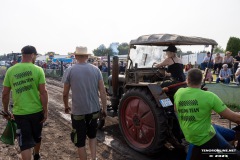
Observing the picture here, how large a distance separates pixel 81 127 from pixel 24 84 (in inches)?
41.4

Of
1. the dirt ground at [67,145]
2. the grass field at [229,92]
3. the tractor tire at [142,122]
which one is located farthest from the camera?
the grass field at [229,92]

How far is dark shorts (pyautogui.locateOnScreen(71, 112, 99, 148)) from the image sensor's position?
12.4 ft

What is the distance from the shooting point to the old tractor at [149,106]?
4.25 m

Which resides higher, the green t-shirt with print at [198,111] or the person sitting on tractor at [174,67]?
the person sitting on tractor at [174,67]

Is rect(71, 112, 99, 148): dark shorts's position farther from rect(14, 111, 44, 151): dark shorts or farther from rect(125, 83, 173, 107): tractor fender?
rect(125, 83, 173, 107): tractor fender

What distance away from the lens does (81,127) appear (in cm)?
381

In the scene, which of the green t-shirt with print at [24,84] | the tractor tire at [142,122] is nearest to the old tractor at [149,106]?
the tractor tire at [142,122]

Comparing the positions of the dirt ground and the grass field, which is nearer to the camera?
the dirt ground

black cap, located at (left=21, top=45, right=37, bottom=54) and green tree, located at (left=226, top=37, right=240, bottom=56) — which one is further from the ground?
green tree, located at (left=226, top=37, right=240, bottom=56)

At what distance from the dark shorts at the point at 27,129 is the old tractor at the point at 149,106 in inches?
72.2

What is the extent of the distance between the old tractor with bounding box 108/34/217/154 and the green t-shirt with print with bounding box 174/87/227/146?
1.32 metres

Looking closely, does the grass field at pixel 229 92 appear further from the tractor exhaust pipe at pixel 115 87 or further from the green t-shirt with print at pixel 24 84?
the green t-shirt with print at pixel 24 84

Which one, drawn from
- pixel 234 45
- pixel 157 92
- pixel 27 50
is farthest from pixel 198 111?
pixel 234 45

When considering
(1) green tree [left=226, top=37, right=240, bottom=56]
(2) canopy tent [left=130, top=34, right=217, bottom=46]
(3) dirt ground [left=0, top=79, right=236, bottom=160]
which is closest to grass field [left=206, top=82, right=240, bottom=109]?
(3) dirt ground [left=0, top=79, right=236, bottom=160]
